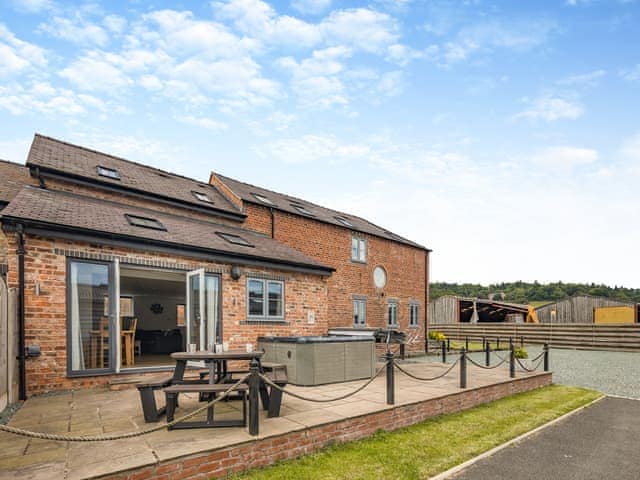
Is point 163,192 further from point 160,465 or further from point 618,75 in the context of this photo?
point 618,75

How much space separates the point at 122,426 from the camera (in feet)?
15.8

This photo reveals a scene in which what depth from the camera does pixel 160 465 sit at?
353 cm

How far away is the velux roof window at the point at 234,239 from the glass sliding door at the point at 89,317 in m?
3.47

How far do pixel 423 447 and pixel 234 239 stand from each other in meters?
7.37

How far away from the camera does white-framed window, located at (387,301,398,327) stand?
18.0 metres

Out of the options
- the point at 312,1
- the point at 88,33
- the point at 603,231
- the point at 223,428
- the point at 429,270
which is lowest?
the point at 223,428

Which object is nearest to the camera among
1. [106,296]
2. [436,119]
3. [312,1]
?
[106,296]

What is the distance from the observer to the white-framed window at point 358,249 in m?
16.7

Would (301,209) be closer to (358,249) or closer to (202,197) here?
(358,249)

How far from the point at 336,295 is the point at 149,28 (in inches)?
425

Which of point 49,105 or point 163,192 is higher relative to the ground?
point 49,105

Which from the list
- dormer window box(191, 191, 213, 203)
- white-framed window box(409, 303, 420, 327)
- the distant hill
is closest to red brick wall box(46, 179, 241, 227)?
dormer window box(191, 191, 213, 203)

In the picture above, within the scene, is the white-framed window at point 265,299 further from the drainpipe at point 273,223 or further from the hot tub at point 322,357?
the drainpipe at point 273,223

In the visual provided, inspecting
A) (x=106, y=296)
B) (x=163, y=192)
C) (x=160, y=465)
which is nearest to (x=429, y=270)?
(x=163, y=192)
